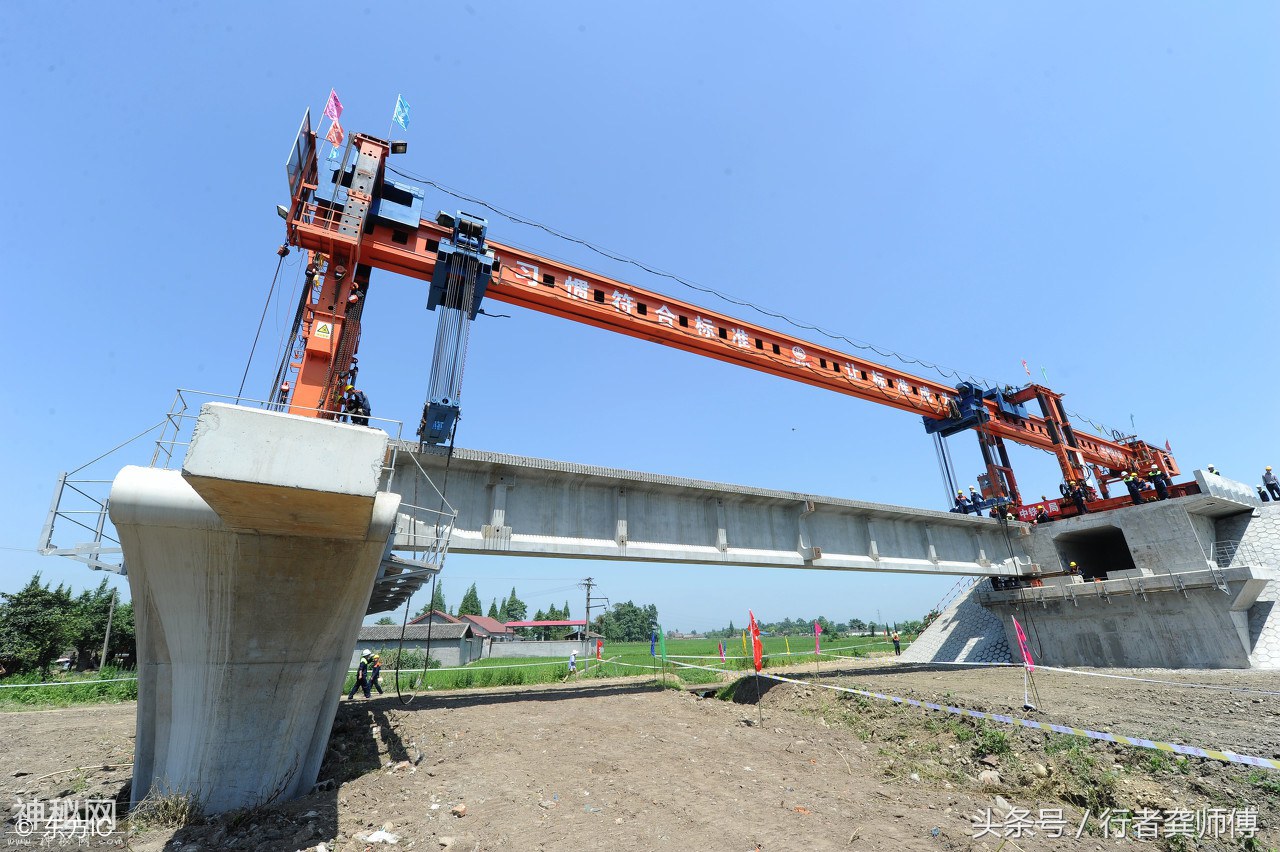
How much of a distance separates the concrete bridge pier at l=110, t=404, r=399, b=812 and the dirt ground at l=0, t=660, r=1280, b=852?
1.87ft

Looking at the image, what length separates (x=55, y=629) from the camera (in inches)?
982

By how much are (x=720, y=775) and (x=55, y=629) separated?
33.8 meters

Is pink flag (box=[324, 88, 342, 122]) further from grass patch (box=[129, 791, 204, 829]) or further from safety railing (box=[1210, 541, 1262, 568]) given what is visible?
safety railing (box=[1210, 541, 1262, 568])

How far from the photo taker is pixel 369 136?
40.9 feet

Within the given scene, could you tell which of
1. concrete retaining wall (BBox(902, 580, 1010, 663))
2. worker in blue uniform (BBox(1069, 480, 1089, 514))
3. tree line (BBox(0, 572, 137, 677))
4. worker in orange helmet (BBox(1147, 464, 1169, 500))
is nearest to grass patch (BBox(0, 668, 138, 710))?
tree line (BBox(0, 572, 137, 677))

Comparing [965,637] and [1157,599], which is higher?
[1157,599]

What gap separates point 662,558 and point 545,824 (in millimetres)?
7493

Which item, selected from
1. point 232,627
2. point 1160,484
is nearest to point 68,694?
point 232,627

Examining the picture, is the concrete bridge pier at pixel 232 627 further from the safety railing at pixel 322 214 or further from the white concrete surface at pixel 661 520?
the safety railing at pixel 322 214

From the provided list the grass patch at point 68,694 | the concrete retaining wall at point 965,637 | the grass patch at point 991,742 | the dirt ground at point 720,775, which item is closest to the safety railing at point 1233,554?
the concrete retaining wall at point 965,637

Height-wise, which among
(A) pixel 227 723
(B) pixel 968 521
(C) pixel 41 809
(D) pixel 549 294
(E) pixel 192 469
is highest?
(D) pixel 549 294

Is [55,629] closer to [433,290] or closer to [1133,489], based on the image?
[433,290]

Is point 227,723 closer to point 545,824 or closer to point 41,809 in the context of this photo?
point 41,809

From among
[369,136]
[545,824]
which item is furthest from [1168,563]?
[369,136]
